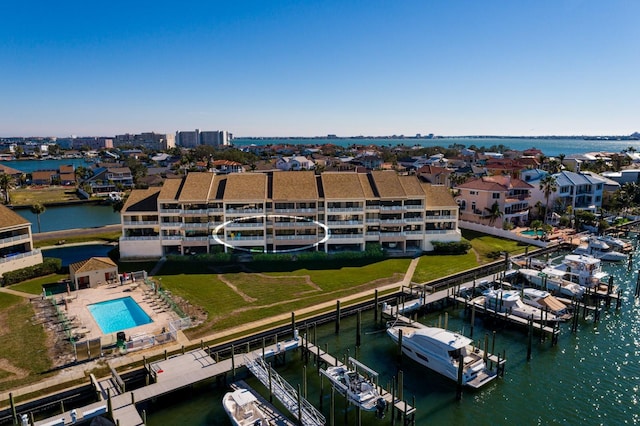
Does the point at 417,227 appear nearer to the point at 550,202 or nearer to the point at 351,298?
the point at 351,298

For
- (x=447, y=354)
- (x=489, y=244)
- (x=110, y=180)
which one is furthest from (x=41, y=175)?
(x=447, y=354)

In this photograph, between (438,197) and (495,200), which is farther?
(495,200)

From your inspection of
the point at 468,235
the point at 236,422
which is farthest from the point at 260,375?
the point at 468,235

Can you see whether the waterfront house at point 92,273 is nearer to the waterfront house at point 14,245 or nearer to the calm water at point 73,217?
the waterfront house at point 14,245

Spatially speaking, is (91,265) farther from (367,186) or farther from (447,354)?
(447,354)

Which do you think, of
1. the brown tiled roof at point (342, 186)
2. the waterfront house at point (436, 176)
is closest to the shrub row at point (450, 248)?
→ the brown tiled roof at point (342, 186)
